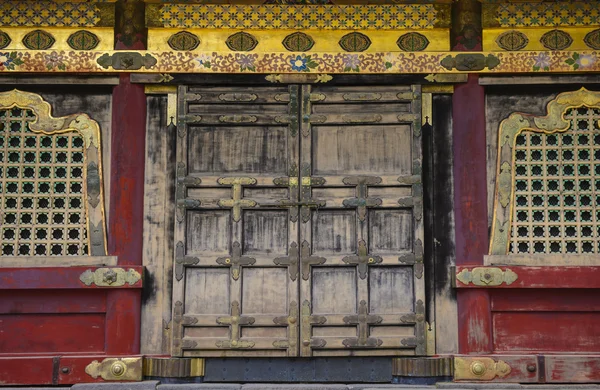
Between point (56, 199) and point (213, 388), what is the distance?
6.59 feet

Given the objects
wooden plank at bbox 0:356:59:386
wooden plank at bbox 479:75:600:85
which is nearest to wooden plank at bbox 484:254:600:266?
wooden plank at bbox 479:75:600:85

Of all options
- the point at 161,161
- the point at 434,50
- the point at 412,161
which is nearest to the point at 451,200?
the point at 412,161

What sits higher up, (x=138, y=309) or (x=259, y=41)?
(x=259, y=41)

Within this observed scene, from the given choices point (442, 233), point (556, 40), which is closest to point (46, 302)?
point (442, 233)

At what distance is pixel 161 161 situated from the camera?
6219 millimetres

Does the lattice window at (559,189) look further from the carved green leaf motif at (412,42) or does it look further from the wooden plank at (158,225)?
the wooden plank at (158,225)

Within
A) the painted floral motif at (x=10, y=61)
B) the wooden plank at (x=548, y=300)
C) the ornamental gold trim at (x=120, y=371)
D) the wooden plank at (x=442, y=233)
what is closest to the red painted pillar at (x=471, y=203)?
the wooden plank at (x=442, y=233)

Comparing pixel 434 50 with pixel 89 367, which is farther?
pixel 434 50

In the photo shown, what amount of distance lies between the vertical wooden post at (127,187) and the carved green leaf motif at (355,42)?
168 cm

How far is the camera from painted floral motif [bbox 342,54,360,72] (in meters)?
6.21

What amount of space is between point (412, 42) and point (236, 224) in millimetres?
2110

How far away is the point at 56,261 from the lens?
603 centimetres

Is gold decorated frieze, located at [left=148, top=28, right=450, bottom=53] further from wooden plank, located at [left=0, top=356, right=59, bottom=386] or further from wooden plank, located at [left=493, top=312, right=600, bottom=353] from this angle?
wooden plank, located at [left=0, top=356, right=59, bottom=386]

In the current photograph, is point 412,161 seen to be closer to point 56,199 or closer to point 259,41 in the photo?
point 259,41
